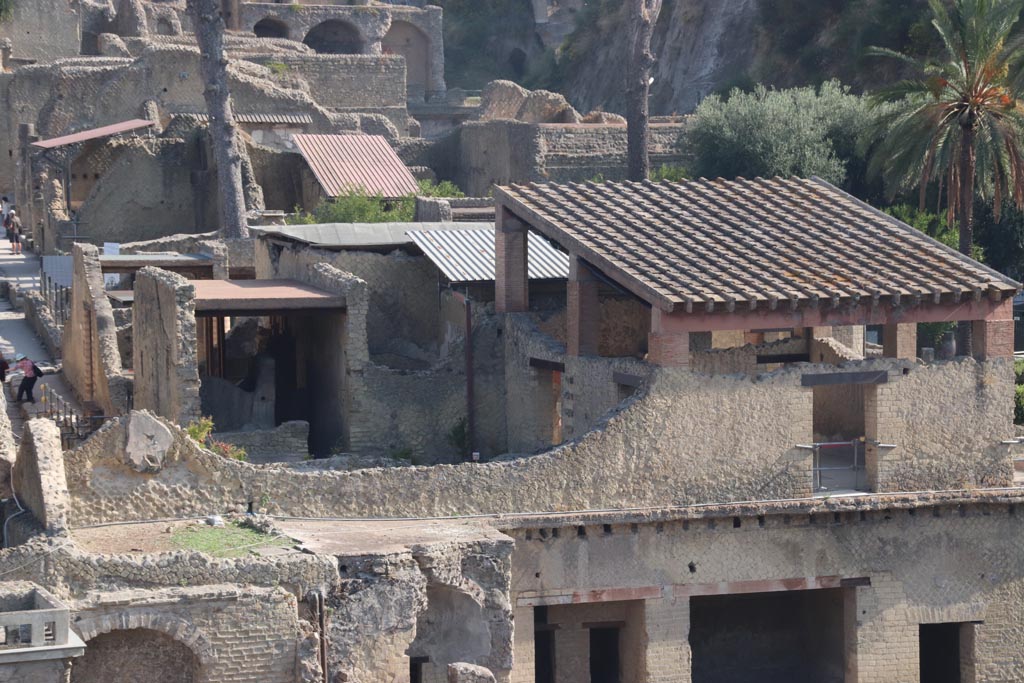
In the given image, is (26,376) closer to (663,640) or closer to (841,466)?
(663,640)

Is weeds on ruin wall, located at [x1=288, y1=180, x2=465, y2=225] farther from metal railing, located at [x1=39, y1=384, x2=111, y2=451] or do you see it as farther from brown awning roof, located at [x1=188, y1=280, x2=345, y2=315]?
brown awning roof, located at [x1=188, y1=280, x2=345, y2=315]

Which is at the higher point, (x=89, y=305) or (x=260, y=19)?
(x=260, y=19)

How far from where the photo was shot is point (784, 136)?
4309 centimetres

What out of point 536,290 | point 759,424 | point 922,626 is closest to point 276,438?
point 536,290

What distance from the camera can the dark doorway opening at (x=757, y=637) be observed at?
27.6 m

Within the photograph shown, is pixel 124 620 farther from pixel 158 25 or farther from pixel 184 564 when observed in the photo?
pixel 158 25

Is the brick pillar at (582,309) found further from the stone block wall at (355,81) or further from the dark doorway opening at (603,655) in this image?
the stone block wall at (355,81)

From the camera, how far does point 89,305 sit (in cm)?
3219

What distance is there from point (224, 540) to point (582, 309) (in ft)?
21.6

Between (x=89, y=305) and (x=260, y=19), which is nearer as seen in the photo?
(x=89, y=305)

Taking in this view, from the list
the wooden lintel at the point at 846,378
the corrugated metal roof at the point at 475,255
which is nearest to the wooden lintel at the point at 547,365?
the corrugated metal roof at the point at 475,255

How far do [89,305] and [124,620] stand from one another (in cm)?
1201

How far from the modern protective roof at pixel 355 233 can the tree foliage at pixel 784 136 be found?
10064mm

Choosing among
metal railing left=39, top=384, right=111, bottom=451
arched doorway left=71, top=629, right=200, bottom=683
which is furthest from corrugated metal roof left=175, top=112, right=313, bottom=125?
arched doorway left=71, top=629, right=200, bottom=683
